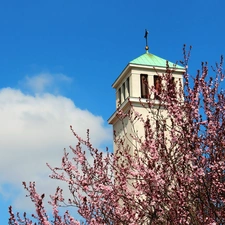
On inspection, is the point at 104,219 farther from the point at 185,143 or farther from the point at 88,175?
the point at 185,143

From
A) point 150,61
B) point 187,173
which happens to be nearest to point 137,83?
point 150,61

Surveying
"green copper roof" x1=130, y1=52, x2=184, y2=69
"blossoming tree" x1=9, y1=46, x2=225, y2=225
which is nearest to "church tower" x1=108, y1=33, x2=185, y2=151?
Result: "green copper roof" x1=130, y1=52, x2=184, y2=69

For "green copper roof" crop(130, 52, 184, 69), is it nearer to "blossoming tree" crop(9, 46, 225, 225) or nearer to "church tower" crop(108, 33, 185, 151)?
"church tower" crop(108, 33, 185, 151)

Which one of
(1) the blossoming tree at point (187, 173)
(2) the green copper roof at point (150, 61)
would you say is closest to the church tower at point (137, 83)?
(2) the green copper roof at point (150, 61)

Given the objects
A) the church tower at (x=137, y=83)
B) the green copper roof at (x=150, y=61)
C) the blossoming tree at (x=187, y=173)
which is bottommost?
the blossoming tree at (x=187, y=173)

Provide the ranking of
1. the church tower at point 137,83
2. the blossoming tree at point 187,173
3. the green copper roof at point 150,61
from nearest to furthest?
the blossoming tree at point 187,173, the church tower at point 137,83, the green copper roof at point 150,61

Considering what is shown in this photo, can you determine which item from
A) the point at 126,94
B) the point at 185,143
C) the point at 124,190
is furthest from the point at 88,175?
the point at 126,94

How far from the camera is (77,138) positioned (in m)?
11.9

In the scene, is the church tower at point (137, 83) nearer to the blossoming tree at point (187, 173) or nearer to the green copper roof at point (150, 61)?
the green copper roof at point (150, 61)

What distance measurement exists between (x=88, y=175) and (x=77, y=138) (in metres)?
1.39

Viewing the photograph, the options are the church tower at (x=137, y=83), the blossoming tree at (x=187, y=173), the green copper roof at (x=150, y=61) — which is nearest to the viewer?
the blossoming tree at (x=187, y=173)

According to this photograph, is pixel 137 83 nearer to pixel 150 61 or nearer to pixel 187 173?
pixel 150 61

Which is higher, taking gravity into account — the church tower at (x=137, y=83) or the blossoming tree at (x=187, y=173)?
the church tower at (x=137, y=83)

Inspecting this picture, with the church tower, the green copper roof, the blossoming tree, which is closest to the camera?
the blossoming tree
